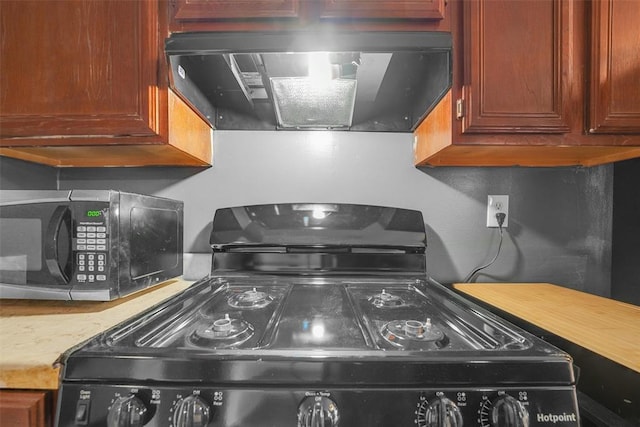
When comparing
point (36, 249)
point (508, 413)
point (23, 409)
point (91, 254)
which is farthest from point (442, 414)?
point (36, 249)

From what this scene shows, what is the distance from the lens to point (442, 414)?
0.47 metres

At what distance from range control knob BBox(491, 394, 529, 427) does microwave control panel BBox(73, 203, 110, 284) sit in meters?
0.86

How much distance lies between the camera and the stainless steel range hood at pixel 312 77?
2.55 feet

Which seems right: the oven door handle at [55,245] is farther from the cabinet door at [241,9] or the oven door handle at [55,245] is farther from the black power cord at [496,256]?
the black power cord at [496,256]

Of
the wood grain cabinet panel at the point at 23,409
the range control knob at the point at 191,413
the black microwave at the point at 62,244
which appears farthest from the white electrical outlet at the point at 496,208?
the wood grain cabinet panel at the point at 23,409

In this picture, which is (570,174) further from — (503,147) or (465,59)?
(465,59)

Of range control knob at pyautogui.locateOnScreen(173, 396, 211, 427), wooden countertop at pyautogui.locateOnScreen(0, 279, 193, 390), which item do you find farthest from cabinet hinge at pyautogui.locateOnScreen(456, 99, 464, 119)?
wooden countertop at pyautogui.locateOnScreen(0, 279, 193, 390)

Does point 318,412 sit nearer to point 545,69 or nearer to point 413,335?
point 413,335

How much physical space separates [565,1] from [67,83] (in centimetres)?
134

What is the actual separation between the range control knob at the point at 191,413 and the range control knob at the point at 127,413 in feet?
0.17

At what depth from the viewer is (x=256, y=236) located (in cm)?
106

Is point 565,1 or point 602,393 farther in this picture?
point 565,1

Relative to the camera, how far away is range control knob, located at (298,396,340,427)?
47cm

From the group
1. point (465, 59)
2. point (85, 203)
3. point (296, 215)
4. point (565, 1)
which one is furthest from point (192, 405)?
point (565, 1)
